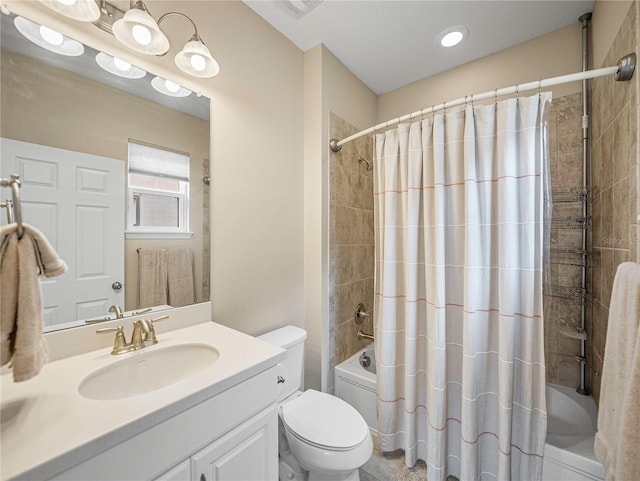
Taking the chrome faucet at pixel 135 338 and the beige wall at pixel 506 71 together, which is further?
the beige wall at pixel 506 71

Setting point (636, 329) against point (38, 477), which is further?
point (636, 329)

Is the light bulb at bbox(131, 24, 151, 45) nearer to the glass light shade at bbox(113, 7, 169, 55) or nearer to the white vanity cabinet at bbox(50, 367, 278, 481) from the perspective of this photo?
the glass light shade at bbox(113, 7, 169, 55)

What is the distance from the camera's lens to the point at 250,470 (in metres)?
0.89

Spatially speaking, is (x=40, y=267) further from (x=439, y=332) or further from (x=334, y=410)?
(x=439, y=332)

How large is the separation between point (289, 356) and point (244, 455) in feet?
2.02

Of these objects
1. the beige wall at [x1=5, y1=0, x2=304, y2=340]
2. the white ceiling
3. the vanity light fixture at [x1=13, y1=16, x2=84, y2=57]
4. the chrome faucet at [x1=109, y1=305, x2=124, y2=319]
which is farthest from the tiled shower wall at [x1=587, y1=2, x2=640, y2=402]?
the vanity light fixture at [x1=13, y1=16, x2=84, y2=57]

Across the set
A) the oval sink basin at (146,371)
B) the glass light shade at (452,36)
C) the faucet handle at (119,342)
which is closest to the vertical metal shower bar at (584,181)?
the glass light shade at (452,36)

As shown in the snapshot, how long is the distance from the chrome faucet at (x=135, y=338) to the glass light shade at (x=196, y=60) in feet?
3.72

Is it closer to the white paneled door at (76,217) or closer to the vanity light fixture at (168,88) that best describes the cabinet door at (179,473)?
the white paneled door at (76,217)

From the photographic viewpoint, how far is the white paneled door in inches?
34.4

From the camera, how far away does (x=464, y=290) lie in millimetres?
1304

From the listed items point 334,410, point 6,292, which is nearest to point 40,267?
point 6,292

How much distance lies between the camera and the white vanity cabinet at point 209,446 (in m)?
0.61

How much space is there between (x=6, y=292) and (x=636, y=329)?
65.4 inches
